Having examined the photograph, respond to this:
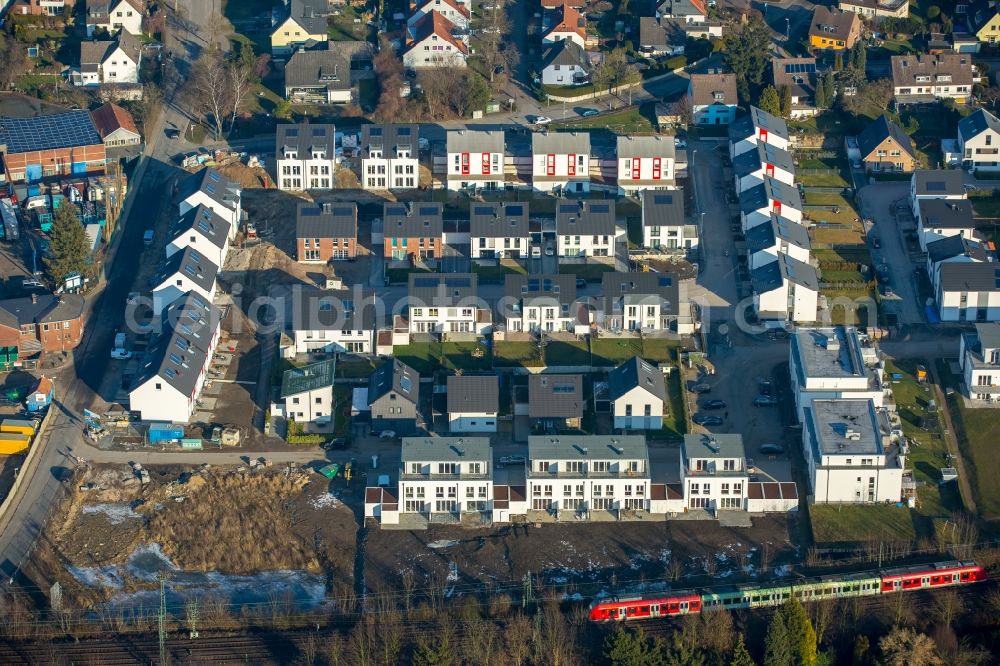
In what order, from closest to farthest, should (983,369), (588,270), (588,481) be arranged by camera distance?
(588,481)
(983,369)
(588,270)

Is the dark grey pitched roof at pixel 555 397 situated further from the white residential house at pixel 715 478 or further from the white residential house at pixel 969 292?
the white residential house at pixel 969 292

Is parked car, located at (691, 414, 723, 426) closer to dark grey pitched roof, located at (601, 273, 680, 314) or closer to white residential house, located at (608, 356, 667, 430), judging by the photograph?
white residential house, located at (608, 356, 667, 430)

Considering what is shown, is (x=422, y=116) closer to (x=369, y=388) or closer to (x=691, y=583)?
(x=369, y=388)

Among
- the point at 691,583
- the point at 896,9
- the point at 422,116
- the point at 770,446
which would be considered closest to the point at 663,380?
the point at 770,446

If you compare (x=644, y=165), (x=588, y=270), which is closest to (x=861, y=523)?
(x=588, y=270)

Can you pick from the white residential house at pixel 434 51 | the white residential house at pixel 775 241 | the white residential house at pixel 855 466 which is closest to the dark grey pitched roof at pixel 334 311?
the white residential house at pixel 775 241

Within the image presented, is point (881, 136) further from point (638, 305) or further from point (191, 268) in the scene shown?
point (191, 268)
